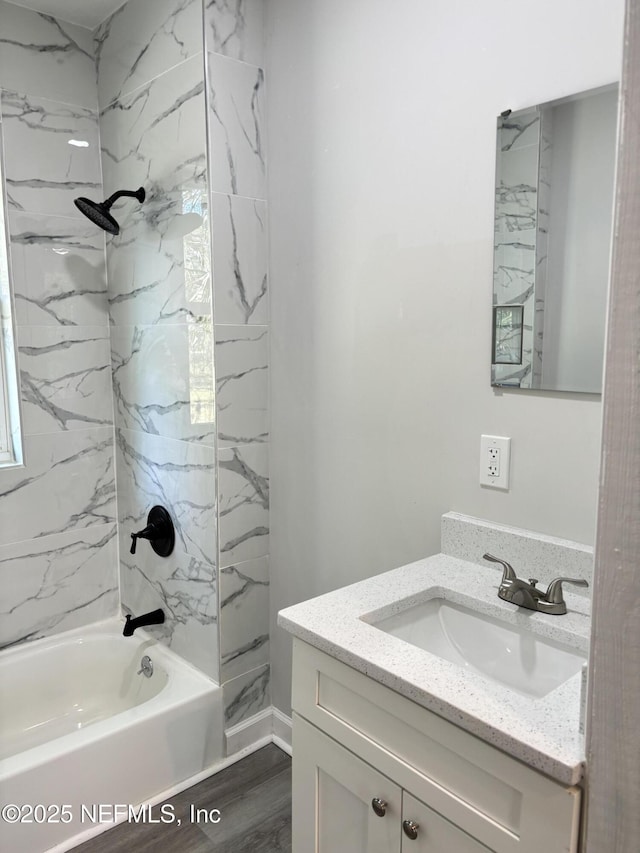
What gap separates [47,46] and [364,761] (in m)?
2.62

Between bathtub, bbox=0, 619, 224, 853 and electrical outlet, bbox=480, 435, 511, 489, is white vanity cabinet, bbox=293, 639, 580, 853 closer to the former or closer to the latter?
electrical outlet, bbox=480, 435, 511, 489

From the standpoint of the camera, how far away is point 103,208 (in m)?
2.25

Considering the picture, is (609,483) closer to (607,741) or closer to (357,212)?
(607,741)

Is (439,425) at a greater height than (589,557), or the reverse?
(439,425)

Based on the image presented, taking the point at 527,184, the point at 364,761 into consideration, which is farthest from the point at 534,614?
the point at 527,184

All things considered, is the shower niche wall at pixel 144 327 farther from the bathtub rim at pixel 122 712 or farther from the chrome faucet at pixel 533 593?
the chrome faucet at pixel 533 593

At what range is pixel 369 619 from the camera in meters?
1.39

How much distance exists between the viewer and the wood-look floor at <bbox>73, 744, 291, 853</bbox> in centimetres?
188

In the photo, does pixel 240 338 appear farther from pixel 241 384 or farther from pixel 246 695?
pixel 246 695

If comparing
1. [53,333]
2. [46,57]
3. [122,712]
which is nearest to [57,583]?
[122,712]

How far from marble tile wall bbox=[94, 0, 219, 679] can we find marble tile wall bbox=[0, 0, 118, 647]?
0.08 meters

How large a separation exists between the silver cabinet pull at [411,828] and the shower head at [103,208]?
1985mm

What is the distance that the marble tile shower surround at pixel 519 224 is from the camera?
1.46 meters

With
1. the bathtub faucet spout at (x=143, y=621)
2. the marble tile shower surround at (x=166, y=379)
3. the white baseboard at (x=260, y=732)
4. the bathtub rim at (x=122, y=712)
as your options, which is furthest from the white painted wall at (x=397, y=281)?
the bathtub faucet spout at (x=143, y=621)
